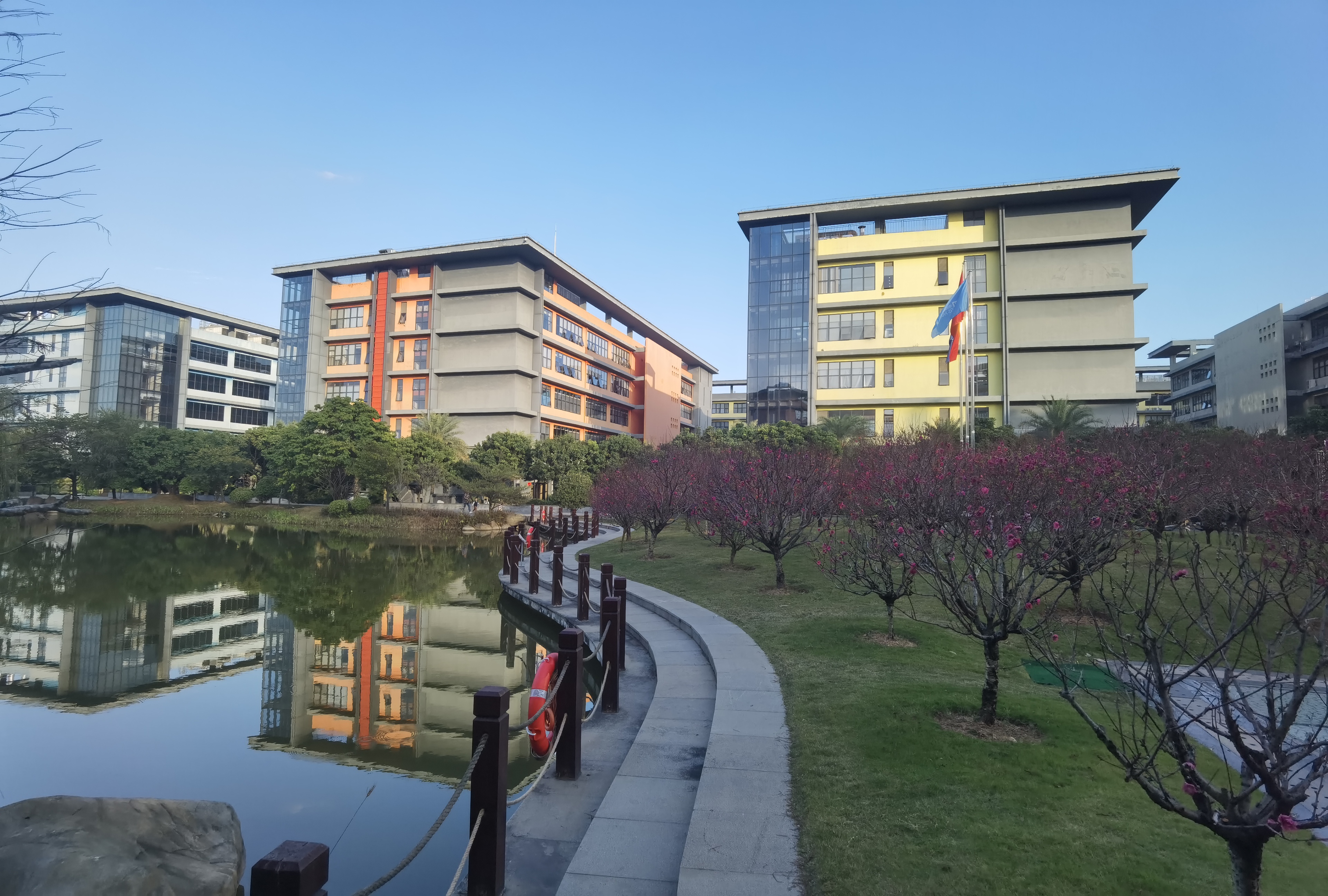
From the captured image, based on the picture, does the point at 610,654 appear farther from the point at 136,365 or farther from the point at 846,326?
the point at 136,365

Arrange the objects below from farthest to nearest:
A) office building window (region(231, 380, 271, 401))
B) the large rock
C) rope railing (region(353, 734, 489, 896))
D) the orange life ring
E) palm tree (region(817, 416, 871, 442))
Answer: office building window (region(231, 380, 271, 401)) < palm tree (region(817, 416, 871, 442)) < the orange life ring < the large rock < rope railing (region(353, 734, 489, 896))

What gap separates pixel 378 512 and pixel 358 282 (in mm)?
34207

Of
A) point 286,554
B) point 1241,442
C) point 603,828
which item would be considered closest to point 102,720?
point 603,828

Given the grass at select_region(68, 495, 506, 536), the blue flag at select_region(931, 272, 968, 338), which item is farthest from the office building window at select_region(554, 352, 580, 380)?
the blue flag at select_region(931, 272, 968, 338)

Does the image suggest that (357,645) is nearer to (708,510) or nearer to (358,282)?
(708,510)

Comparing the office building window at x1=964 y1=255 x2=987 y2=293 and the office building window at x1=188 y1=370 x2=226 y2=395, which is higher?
the office building window at x1=964 y1=255 x2=987 y2=293

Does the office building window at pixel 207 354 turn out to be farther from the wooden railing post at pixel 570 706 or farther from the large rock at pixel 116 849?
the wooden railing post at pixel 570 706

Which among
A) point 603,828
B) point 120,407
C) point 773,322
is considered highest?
point 773,322

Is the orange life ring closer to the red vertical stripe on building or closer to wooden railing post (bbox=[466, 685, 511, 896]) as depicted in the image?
wooden railing post (bbox=[466, 685, 511, 896])

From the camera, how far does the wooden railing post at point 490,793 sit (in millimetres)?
4559

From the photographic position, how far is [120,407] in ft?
244

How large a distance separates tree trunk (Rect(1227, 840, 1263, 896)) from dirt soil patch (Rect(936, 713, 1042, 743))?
3313 mm

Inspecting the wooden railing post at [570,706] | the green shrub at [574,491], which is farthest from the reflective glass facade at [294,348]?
the wooden railing post at [570,706]

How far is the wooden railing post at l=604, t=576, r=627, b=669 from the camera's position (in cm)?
905
